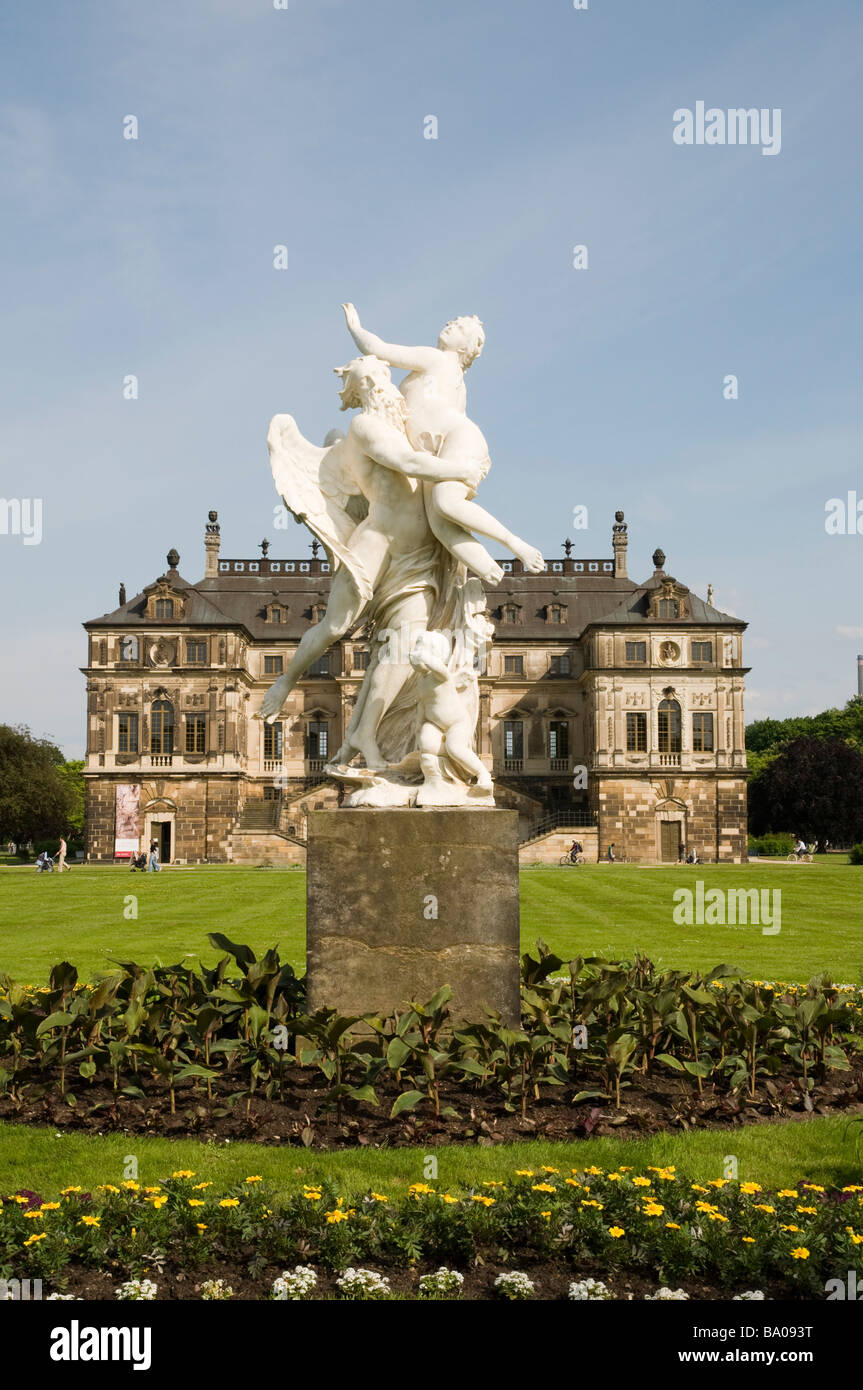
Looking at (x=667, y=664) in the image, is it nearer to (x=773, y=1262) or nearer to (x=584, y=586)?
(x=584, y=586)

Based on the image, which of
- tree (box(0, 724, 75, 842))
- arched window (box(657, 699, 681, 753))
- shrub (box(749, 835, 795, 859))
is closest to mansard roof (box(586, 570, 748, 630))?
arched window (box(657, 699, 681, 753))

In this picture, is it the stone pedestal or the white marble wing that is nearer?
the stone pedestal

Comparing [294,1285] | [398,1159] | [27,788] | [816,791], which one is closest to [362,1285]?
[294,1285]

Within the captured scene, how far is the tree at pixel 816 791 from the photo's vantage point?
222 feet

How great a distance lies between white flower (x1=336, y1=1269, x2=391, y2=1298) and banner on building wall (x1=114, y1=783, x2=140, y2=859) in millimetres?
54878

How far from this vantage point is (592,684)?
197 feet

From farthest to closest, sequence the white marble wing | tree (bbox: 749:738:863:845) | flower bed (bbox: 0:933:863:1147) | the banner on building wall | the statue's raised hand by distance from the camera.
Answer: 1. tree (bbox: 749:738:863:845)
2. the banner on building wall
3. the statue's raised hand
4. the white marble wing
5. flower bed (bbox: 0:933:863:1147)

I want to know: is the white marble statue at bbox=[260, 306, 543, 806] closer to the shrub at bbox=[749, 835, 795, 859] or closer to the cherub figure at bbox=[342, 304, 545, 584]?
the cherub figure at bbox=[342, 304, 545, 584]

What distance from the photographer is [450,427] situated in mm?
8078

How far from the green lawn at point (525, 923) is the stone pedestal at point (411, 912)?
20.9 ft

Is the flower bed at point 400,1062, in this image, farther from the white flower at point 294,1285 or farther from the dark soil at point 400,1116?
the white flower at point 294,1285

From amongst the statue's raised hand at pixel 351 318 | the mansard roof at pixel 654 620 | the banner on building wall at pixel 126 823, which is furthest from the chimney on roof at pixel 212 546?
the statue's raised hand at pixel 351 318

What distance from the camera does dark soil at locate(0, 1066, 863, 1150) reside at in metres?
6.01
